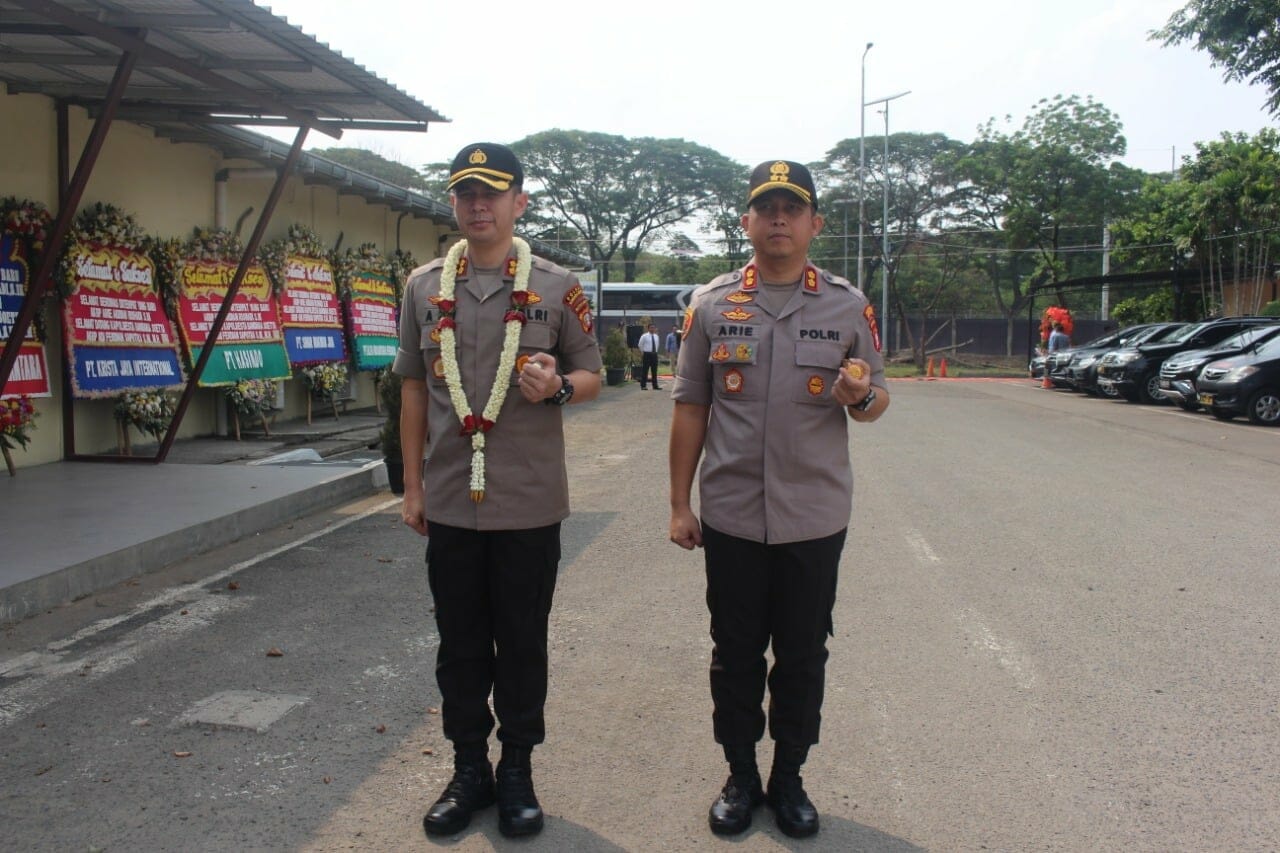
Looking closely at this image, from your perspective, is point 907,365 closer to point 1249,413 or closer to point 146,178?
point 1249,413

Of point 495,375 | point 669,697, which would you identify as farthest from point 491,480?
point 669,697

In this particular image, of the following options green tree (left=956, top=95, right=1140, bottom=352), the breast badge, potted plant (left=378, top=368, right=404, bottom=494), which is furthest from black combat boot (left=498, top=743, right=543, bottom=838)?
green tree (left=956, top=95, right=1140, bottom=352)

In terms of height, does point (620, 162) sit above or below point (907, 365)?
above

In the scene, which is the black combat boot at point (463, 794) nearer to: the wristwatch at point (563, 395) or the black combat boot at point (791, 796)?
the black combat boot at point (791, 796)

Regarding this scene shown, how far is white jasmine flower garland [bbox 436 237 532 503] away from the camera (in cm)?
324

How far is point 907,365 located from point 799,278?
42.4 metres

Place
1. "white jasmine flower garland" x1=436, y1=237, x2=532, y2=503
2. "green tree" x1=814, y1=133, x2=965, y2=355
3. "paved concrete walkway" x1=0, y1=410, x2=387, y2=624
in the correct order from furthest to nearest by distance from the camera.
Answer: "green tree" x1=814, y1=133, x2=965, y2=355 → "paved concrete walkway" x1=0, y1=410, x2=387, y2=624 → "white jasmine flower garland" x1=436, y1=237, x2=532, y2=503

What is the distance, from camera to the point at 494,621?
3.35 m

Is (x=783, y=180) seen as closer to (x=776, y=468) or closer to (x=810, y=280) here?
(x=810, y=280)

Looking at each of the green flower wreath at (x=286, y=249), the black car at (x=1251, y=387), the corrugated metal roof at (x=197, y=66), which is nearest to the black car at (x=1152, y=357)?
the black car at (x=1251, y=387)

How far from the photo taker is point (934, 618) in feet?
18.3

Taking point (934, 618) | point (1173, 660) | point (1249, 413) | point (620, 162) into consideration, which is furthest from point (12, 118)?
point (620, 162)

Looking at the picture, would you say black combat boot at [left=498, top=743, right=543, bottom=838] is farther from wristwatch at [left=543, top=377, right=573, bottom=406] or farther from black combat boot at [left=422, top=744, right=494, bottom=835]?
wristwatch at [left=543, top=377, right=573, bottom=406]

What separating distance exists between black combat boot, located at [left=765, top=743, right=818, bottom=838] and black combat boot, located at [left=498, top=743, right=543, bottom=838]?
2.39 feet
